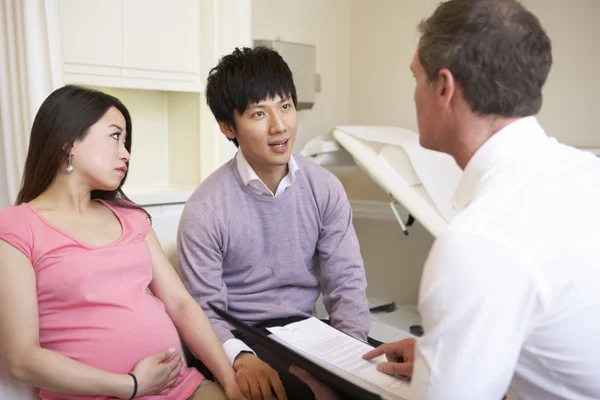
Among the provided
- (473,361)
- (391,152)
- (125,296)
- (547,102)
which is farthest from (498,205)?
(547,102)

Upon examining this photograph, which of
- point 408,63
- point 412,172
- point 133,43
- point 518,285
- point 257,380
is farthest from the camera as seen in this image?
point 408,63

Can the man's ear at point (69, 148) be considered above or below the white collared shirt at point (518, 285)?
above

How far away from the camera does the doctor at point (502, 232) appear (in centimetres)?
69

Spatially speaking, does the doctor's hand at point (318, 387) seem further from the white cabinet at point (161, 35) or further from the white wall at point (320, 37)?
the white wall at point (320, 37)

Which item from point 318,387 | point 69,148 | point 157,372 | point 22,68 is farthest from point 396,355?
point 22,68

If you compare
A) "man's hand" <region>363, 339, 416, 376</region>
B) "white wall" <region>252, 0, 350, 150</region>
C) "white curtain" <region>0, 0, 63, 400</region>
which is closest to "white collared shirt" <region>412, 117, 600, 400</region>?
"man's hand" <region>363, 339, 416, 376</region>

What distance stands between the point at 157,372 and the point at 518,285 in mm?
713

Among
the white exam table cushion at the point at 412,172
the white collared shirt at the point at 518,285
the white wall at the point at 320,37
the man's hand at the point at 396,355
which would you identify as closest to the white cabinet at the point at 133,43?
the white wall at the point at 320,37

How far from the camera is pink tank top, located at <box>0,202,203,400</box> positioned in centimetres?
105

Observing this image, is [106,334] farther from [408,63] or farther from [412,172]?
[408,63]

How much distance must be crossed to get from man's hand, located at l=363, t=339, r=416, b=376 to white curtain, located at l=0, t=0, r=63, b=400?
1273mm

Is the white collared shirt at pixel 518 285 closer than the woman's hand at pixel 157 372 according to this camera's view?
Yes

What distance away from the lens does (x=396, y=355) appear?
110 cm

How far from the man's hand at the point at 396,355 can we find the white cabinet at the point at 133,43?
1.59 m
